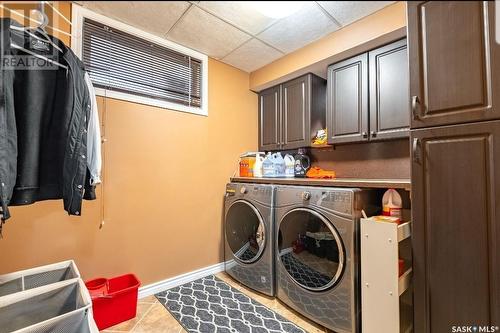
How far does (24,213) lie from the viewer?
1402 mm

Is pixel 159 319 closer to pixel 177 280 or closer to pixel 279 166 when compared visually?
pixel 177 280

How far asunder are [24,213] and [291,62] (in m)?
2.23

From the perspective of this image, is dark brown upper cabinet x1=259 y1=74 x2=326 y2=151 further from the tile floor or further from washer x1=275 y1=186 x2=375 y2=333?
the tile floor

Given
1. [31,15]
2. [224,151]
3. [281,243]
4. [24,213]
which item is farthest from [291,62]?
[24,213]

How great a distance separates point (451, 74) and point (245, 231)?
1706mm

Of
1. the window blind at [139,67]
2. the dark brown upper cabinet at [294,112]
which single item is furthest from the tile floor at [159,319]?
the window blind at [139,67]

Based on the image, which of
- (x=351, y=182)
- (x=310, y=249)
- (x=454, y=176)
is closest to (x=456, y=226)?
(x=454, y=176)

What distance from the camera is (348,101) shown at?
1.90m

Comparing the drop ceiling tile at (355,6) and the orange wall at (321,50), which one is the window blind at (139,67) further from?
the drop ceiling tile at (355,6)

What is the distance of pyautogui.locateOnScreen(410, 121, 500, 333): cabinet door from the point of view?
3.25ft

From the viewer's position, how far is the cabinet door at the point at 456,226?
3.25ft

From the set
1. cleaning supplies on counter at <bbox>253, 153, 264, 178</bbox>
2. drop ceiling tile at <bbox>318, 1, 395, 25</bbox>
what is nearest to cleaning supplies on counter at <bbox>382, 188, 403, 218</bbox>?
cleaning supplies on counter at <bbox>253, 153, 264, 178</bbox>

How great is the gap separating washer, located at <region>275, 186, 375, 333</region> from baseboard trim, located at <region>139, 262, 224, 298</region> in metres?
0.74

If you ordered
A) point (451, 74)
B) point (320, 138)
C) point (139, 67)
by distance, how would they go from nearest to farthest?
1. point (451, 74)
2. point (139, 67)
3. point (320, 138)
